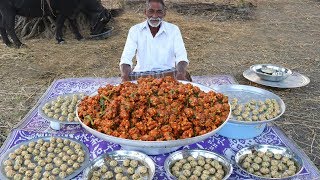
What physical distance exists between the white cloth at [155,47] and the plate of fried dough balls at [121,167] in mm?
1228

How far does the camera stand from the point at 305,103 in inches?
158

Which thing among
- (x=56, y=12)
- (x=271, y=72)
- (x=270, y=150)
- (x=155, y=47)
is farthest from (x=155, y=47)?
(x=56, y=12)

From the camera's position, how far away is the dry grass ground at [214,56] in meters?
3.78

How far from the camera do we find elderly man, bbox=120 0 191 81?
3259 mm

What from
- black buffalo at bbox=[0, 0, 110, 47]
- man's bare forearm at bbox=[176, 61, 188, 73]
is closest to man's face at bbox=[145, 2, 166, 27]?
man's bare forearm at bbox=[176, 61, 188, 73]

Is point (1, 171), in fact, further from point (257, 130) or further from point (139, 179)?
point (257, 130)

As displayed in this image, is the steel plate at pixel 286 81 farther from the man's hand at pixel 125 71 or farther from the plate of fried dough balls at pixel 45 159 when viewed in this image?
the plate of fried dough balls at pixel 45 159

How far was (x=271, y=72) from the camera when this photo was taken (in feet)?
14.3

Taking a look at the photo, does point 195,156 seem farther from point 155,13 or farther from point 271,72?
point 271,72

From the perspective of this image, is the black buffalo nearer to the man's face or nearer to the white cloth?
the white cloth

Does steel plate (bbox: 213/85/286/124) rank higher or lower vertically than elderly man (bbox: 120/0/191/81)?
lower

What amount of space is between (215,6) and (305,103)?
4.81 m

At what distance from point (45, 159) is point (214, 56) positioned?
3797 millimetres

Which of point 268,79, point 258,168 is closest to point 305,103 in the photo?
point 268,79
